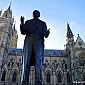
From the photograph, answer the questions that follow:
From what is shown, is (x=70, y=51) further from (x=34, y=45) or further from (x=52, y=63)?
(x=34, y=45)

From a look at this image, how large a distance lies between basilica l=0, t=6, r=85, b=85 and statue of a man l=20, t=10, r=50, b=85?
1253 inches

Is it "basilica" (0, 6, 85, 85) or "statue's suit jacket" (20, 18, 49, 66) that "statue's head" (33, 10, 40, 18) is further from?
"basilica" (0, 6, 85, 85)

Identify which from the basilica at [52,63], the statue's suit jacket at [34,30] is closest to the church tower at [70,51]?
Answer: the basilica at [52,63]

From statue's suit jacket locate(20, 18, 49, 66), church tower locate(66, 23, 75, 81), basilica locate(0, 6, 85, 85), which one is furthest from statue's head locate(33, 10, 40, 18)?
church tower locate(66, 23, 75, 81)

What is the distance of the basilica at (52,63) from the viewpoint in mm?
41094

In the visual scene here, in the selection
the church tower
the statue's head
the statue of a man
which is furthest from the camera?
the church tower

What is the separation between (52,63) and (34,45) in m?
43.2

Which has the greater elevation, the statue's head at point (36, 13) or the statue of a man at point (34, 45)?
the statue's head at point (36, 13)

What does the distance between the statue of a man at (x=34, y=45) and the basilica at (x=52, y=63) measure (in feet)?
104

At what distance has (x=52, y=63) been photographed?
4859cm

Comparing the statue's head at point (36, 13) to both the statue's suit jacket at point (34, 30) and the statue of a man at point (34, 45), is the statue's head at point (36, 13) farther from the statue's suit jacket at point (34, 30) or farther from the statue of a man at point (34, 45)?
the statue's suit jacket at point (34, 30)

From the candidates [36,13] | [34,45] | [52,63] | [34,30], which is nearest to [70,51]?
[52,63]

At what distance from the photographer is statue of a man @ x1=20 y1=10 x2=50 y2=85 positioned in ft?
18.8

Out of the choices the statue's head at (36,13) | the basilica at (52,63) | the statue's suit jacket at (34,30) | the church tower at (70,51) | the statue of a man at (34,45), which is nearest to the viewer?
the statue of a man at (34,45)
